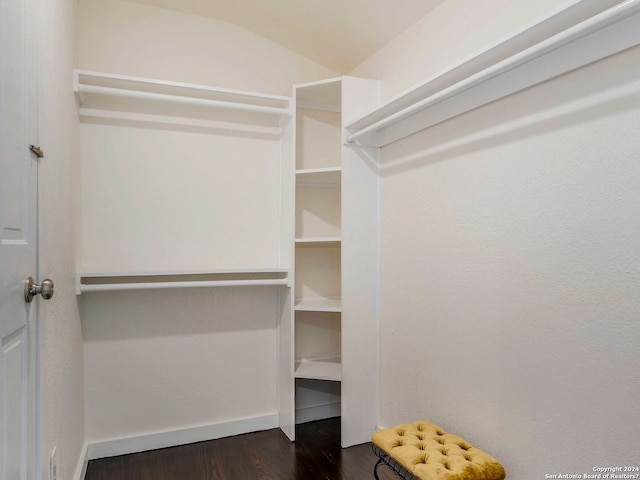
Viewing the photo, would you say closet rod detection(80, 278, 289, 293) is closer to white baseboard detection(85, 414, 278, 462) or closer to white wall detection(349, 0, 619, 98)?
white baseboard detection(85, 414, 278, 462)

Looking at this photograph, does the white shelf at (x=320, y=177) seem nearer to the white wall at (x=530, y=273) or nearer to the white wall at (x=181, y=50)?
the white wall at (x=530, y=273)

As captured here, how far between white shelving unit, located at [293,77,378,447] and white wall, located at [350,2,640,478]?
0.26 meters

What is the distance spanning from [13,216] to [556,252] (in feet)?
5.24

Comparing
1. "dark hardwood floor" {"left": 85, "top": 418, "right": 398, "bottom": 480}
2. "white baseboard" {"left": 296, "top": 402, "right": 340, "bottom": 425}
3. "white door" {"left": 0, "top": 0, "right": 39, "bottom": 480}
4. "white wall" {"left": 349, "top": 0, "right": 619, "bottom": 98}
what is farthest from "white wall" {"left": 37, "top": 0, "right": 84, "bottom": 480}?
"white wall" {"left": 349, "top": 0, "right": 619, "bottom": 98}

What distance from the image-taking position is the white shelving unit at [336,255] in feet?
7.76

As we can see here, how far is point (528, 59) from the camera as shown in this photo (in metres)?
1.38

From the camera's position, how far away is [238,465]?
2.18 meters

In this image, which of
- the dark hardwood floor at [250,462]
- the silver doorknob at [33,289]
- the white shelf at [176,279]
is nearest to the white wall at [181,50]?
the white shelf at [176,279]

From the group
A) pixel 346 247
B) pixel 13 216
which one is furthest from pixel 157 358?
pixel 13 216

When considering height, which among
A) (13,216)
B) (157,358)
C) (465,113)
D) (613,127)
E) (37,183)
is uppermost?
(465,113)

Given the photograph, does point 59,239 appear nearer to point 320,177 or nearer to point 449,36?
point 320,177

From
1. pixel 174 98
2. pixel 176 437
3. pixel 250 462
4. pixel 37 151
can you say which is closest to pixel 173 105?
pixel 174 98

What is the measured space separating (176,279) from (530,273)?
6.06 feet

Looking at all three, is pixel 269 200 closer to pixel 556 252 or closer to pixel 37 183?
pixel 37 183
